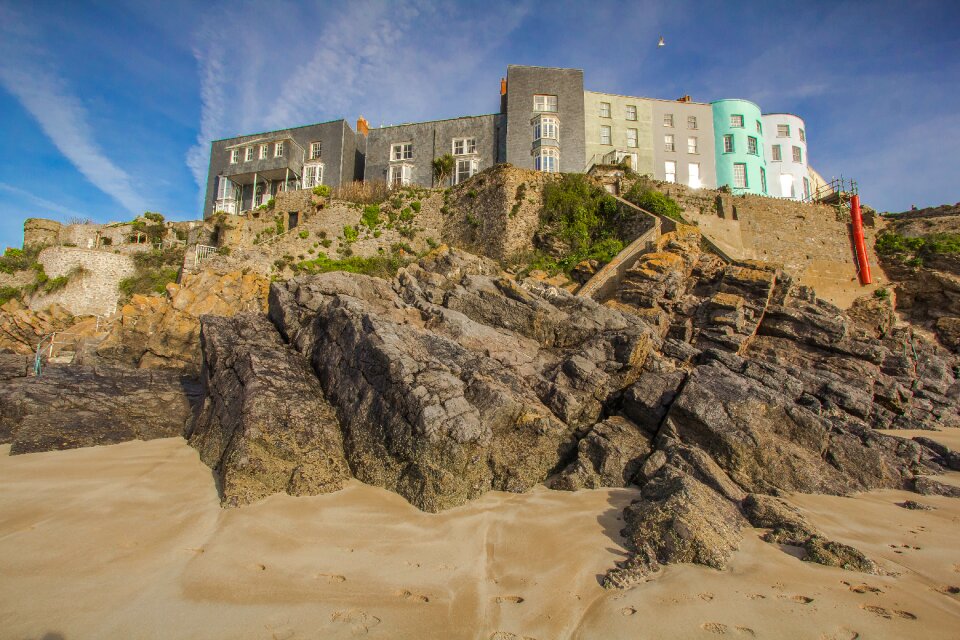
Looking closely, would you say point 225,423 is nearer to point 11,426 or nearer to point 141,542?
point 141,542

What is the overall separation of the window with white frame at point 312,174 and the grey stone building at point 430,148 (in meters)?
3.48

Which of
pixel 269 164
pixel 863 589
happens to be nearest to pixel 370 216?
pixel 269 164

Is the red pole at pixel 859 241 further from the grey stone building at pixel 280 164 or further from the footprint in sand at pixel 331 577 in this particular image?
the grey stone building at pixel 280 164

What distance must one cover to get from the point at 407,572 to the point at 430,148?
3482 centimetres

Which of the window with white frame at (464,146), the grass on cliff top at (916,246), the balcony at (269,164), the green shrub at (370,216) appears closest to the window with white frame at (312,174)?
the balcony at (269,164)

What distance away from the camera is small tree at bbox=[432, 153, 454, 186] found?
3238cm

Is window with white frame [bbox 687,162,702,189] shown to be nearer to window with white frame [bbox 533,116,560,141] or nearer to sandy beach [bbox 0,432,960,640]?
window with white frame [bbox 533,116,560,141]

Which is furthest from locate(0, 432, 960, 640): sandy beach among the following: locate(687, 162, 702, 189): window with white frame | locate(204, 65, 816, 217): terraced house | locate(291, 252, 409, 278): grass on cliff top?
locate(687, 162, 702, 189): window with white frame

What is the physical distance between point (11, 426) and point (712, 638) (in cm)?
1132

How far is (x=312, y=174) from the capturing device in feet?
121

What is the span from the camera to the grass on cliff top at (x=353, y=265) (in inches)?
918

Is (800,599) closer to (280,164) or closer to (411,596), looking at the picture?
(411,596)

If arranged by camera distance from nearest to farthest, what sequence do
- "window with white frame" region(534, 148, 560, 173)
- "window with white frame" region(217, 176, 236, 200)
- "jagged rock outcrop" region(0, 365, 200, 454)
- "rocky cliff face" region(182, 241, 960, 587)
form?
"rocky cliff face" region(182, 241, 960, 587) → "jagged rock outcrop" region(0, 365, 200, 454) → "window with white frame" region(534, 148, 560, 173) → "window with white frame" region(217, 176, 236, 200)

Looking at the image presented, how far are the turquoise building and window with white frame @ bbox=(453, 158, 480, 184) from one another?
19454 mm
